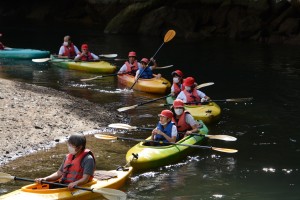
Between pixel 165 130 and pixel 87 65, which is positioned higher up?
pixel 87 65

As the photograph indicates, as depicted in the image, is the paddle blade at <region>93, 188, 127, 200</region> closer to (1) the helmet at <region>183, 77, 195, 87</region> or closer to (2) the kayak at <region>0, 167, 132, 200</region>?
(2) the kayak at <region>0, 167, 132, 200</region>

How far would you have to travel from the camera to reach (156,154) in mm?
10766

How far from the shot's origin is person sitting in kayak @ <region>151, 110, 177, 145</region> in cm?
1107

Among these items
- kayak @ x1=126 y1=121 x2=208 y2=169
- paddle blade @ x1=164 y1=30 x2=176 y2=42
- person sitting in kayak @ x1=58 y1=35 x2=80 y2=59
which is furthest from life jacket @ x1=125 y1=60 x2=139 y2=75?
kayak @ x1=126 y1=121 x2=208 y2=169

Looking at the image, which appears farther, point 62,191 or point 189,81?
point 189,81

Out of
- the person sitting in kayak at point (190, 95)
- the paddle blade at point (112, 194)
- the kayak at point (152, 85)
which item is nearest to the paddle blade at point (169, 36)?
the kayak at point (152, 85)

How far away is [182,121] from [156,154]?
1.45 metres

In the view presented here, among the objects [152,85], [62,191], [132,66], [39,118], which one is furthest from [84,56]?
[62,191]

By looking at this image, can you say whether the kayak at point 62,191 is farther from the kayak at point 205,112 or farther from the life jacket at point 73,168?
the kayak at point 205,112

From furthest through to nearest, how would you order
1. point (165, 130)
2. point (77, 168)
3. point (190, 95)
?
point (190, 95), point (165, 130), point (77, 168)

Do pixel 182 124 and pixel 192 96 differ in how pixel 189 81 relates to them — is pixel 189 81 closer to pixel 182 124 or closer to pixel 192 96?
pixel 192 96

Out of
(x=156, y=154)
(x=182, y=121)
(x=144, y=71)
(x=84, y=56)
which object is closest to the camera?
(x=156, y=154)

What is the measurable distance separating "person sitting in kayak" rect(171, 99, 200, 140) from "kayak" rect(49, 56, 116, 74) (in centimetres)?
937

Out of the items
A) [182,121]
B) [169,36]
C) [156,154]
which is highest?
[169,36]
